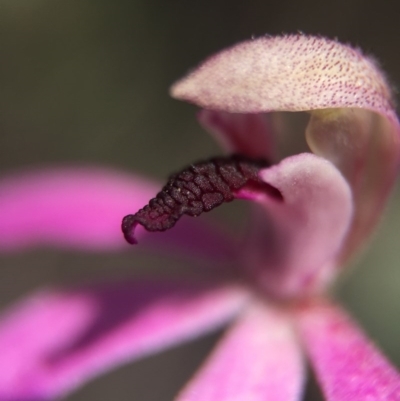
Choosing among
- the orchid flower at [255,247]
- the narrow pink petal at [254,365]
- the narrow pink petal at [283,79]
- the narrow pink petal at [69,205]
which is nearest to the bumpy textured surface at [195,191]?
the orchid flower at [255,247]

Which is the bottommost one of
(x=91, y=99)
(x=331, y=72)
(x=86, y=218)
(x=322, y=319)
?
(x=322, y=319)

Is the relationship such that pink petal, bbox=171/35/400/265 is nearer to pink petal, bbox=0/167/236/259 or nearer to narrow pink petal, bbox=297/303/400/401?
narrow pink petal, bbox=297/303/400/401

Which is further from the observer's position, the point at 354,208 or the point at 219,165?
the point at 354,208

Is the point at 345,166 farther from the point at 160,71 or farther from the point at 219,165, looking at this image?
the point at 160,71

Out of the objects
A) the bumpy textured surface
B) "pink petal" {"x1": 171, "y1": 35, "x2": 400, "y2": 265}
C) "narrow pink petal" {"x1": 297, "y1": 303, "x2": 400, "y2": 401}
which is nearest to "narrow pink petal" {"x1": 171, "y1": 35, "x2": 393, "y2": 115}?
"pink petal" {"x1": 171, "y1": 35, "x2": 400, "y2": 265}

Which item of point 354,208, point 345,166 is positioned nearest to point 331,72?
point 345,166

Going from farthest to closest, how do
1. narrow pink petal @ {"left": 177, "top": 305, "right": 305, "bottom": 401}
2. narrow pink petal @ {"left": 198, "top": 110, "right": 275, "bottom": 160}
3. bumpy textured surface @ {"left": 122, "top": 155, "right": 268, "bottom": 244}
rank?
narrow pink petal @ {"left": 198, "top": 110, "right": 275, "bottom": 160} < narrow pink petal @ {"left": 177, "top": 305, "right": 305, "bottom": 401} < bumpy textured surface @ {"left": 122, "top": 155, "right": 268, "bottom": 244}

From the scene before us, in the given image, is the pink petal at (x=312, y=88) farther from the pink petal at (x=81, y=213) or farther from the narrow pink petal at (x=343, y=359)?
the pink petal at (x=81, y=213)
